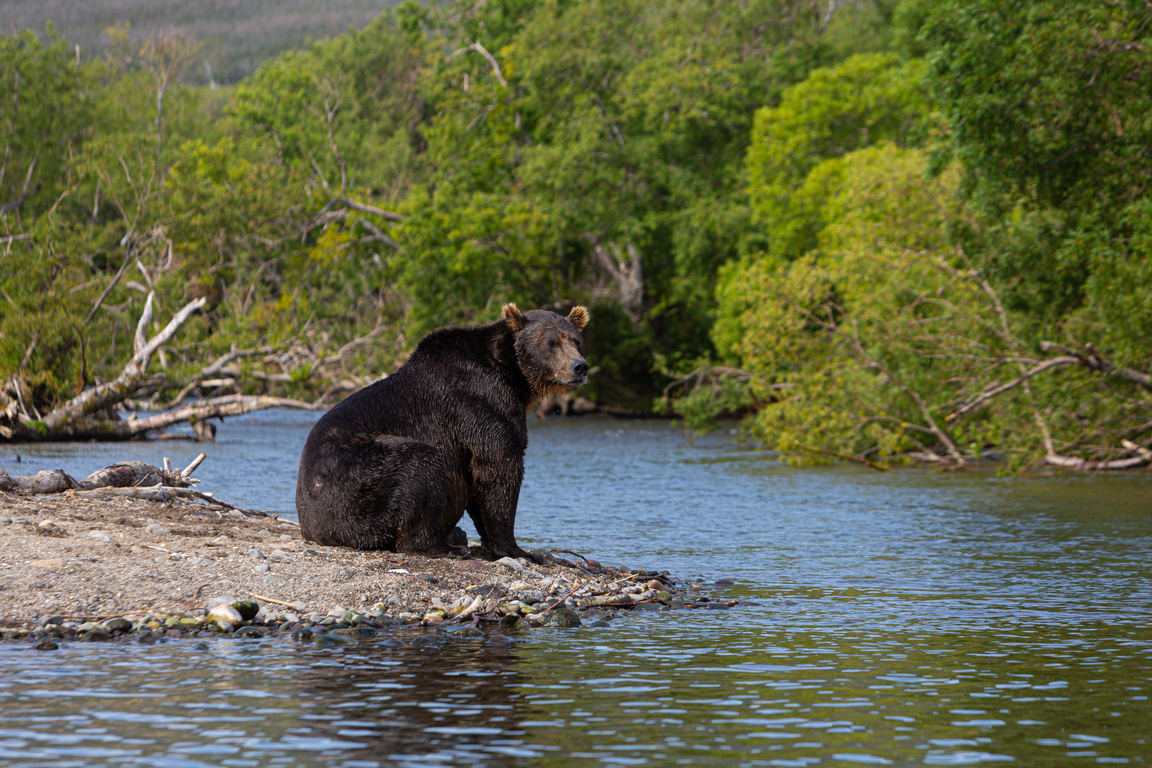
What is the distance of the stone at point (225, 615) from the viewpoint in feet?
30.2

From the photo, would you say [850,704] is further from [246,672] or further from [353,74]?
[353,74]

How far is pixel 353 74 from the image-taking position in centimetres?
8362

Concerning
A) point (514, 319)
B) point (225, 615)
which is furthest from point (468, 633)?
point (514, 319)

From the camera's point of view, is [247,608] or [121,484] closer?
[247,608]

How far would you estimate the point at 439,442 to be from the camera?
36.2ft

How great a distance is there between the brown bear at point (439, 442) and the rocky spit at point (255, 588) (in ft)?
0.91

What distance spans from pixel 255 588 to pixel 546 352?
3.27 metres

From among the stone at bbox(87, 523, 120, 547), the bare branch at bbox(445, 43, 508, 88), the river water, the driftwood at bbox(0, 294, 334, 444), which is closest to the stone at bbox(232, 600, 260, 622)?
the river water

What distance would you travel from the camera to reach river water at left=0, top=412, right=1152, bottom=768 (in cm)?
653

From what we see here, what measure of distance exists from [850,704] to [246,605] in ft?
14.3

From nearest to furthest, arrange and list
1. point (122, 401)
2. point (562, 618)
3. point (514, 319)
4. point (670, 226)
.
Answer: point (562, 618) → point (514, 319) → point (122, 401) → point (670, 226)

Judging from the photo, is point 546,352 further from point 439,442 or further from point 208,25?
point 208,25

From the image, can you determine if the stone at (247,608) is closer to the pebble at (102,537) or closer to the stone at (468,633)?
the stone at (468,633)

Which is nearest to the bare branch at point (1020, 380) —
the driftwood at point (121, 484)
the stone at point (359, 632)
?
the driftwood at point (121, 484)
